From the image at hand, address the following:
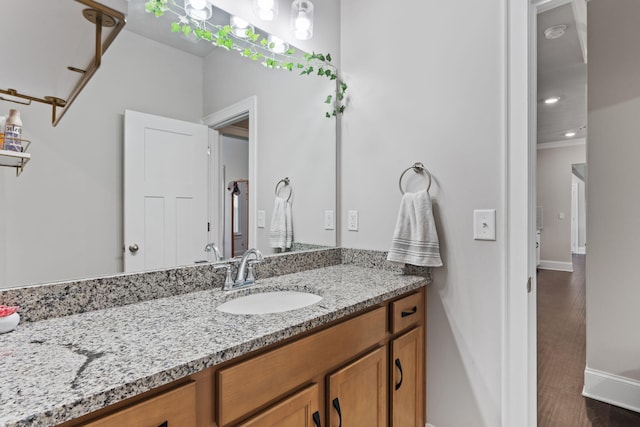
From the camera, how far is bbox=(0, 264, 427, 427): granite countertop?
561 millimetres

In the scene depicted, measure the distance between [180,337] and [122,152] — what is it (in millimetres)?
702

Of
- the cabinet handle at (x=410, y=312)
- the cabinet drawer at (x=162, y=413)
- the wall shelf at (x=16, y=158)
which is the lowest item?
the cabinet handle at (x=410, y=312)

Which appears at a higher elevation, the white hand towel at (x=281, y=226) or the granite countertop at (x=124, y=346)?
the white hand towel at (x=281, y=226)

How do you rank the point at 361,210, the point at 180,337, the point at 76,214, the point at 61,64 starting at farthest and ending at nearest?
the point at 361,210
the point at 76,214
the point at 61,64
the point at 180,337

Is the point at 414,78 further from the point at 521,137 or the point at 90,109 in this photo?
the point at 90,109

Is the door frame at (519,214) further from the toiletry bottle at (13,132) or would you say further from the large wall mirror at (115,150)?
the toiletry bottle at (13,132)

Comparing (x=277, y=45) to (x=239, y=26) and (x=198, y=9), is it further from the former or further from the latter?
(x=198, y=9)

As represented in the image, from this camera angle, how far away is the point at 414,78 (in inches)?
65.7

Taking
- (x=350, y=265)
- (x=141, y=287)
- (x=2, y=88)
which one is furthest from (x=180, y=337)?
(x=350, y=265)

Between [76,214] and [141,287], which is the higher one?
[76,214]

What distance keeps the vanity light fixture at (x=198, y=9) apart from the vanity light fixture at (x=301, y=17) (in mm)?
476

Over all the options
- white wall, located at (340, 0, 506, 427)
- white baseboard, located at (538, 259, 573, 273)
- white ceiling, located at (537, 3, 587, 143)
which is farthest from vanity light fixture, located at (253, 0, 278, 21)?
white baseboard, located at (538, 259, 573, 273)

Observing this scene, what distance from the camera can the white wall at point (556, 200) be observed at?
640 centimetres

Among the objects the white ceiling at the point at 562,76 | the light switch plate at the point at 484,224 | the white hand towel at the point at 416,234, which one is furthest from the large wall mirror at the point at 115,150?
the white ceiling at the point at 562,76
